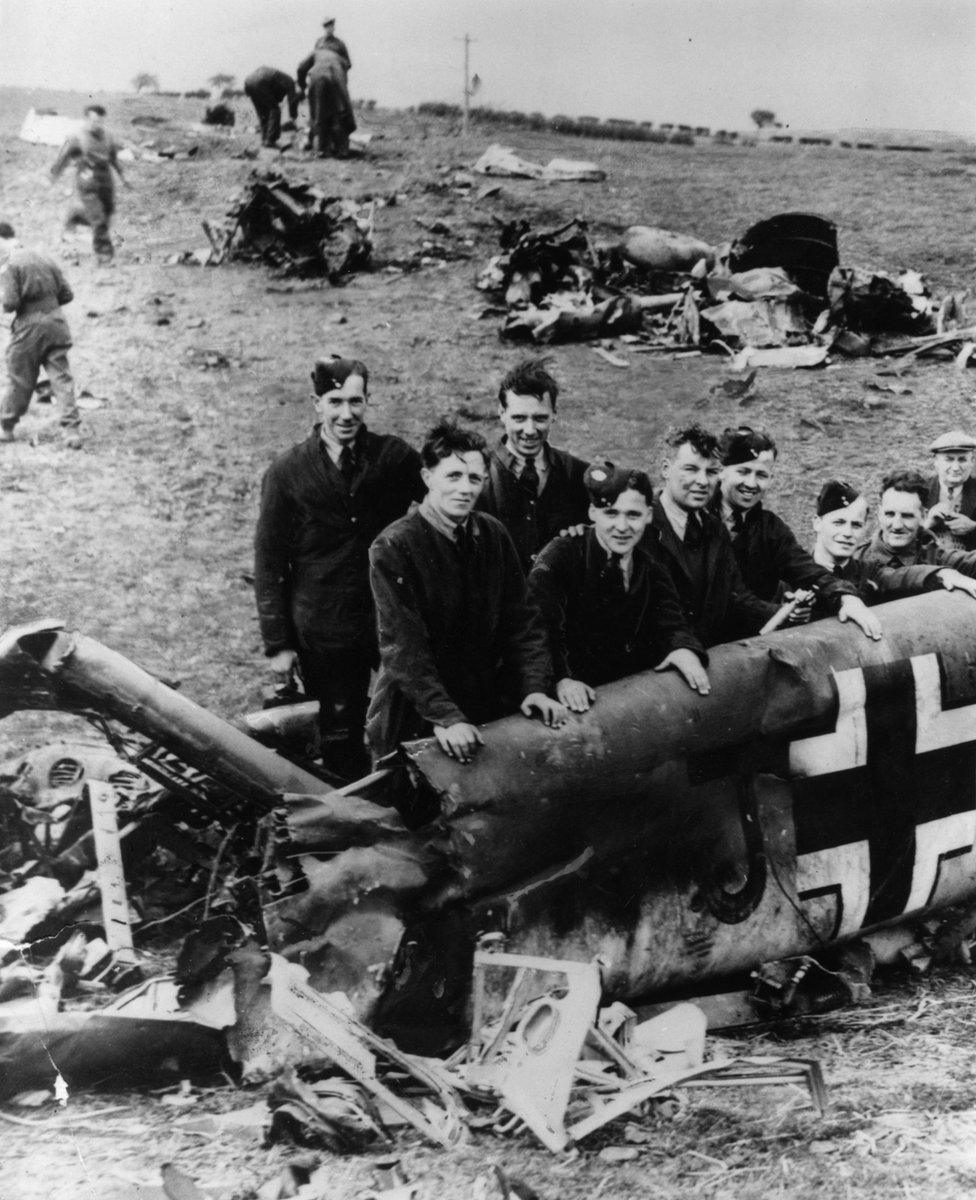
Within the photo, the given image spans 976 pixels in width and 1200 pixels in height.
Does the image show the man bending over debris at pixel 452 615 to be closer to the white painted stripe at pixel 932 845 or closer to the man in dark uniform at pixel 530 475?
the man in dark uniform at pixel 530 475

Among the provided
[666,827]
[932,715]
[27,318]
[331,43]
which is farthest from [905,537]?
[27,318]

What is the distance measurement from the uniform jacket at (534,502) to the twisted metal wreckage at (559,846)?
0.85 meters

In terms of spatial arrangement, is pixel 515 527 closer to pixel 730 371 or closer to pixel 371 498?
pixel 371 498

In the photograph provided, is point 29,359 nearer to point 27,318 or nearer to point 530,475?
point 27,318

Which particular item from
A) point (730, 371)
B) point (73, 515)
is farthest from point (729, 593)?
point (730, 371)

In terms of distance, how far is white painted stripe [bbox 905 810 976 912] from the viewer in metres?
3.41

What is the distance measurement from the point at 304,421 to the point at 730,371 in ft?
10.4

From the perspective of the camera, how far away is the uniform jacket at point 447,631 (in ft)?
9.57

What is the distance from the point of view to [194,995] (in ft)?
9.46

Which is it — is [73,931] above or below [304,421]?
below

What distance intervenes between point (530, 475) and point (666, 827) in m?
1.31

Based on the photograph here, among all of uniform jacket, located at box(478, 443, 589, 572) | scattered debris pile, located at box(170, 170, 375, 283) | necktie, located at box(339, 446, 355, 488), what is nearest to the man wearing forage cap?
uniform jacket, located at box(478, 443, 589, 572)

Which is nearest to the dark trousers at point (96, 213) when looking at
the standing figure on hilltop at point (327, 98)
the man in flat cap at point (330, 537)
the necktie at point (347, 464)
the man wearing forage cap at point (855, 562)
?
the standing figure on hilltop at point (327, 98)

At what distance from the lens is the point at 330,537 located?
3.77 meters
